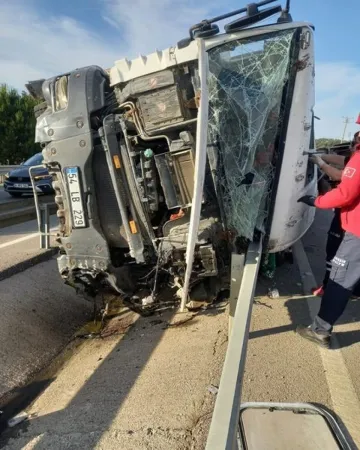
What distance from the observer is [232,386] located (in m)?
1.64

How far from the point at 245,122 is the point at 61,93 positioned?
1645 millimetres

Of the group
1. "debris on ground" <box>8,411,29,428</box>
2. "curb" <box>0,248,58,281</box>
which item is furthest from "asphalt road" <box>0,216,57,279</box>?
"debris on ground" <box>8,411,29,428</box>

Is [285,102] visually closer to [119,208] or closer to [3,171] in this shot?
[119,208]

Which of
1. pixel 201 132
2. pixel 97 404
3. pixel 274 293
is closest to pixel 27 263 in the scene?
pixel 97 404

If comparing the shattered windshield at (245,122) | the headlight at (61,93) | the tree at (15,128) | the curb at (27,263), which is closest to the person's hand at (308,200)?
the shattered windshield at (245,122)

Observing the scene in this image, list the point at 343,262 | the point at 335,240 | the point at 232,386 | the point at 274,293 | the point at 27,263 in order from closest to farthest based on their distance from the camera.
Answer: the point at 232,386 < the point at 343,262 < the point at 335,240 < the point at 274,293 < the point at 27,263

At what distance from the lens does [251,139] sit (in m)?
3.38

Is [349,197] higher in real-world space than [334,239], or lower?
higher

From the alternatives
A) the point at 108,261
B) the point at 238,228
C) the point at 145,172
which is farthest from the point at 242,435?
the point at 145,172

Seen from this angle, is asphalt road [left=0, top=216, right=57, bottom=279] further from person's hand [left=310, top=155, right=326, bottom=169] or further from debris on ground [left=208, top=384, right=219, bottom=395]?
person's hand [left=310, top=155, right=326, bottom=169]

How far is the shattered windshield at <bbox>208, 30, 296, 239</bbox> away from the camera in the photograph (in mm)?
3279

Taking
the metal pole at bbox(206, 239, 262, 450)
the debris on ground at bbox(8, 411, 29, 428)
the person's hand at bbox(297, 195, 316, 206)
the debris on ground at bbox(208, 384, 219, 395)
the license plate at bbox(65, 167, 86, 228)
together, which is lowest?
the debris on ground at bbox(8, 411, 29, 428)

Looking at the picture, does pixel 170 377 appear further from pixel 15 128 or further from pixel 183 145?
pixel 15 128

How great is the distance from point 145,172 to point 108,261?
0.89 m
